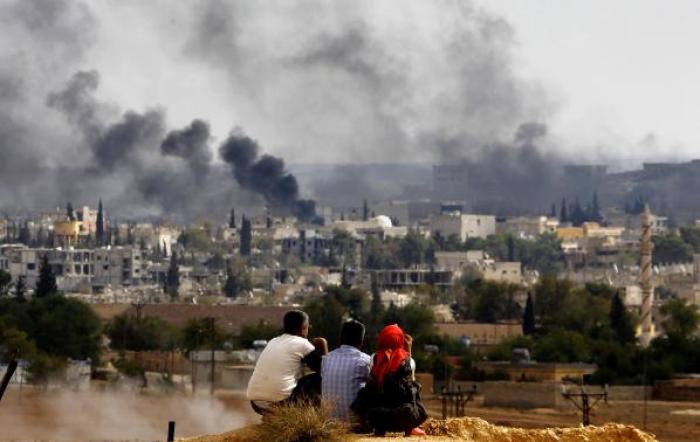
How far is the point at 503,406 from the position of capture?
1946 inches

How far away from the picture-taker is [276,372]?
474 inches

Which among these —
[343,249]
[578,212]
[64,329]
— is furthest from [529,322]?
[578,212]

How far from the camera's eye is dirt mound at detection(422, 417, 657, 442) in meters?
11.7

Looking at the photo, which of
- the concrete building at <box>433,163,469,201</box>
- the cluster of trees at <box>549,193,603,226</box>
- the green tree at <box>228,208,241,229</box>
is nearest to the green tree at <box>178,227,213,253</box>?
the green tree at <box>228,208,241,229</box>

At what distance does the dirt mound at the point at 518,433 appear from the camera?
11656 mm

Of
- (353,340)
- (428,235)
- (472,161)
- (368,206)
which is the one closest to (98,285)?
(428,235)

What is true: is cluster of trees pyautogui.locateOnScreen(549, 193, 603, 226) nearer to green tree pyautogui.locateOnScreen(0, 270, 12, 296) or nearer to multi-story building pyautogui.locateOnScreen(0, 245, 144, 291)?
multi-story building pyautogui.locateOnScreen(0, 245, 144, 291)

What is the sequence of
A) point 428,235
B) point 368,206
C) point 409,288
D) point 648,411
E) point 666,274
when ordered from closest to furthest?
1. point 648,411
2. point 409,288
3. point 666,274
4. point 428,235
5. point 368,206

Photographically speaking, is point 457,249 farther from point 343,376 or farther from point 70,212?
point 343,376

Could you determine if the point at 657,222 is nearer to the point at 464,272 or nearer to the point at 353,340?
the point at 464,272

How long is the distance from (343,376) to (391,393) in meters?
0.34

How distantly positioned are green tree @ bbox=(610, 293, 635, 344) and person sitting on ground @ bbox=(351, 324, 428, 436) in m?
57.2

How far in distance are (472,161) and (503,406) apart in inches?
4932

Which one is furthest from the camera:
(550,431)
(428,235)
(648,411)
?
(428,235)
